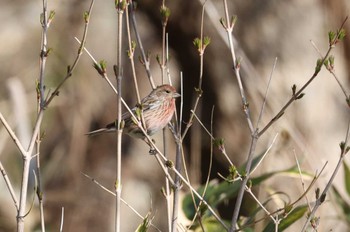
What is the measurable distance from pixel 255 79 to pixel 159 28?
306 centimetres

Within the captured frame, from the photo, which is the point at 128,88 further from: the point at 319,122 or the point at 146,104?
the point at 146,104

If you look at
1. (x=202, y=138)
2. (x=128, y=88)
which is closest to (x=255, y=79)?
(x=202, y=138)

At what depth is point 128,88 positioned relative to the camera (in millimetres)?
8984

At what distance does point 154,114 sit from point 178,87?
459cm

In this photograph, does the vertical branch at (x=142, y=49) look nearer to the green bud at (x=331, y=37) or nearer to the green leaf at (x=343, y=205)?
the green bud at (x=331, y=37)

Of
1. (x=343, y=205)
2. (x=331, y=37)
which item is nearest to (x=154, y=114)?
(x=343, y=205)

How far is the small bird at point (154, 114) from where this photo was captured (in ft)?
16.2

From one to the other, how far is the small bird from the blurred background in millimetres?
894

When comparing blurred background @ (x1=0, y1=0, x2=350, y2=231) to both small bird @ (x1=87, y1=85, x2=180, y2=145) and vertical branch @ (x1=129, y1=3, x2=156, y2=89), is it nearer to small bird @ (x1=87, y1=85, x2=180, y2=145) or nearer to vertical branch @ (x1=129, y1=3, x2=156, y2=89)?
small bird @ (x1=87, y1=85, x2=180, y2=145)

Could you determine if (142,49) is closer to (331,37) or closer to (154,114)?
(331,37)

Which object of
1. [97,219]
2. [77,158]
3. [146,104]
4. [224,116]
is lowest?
[97,219]

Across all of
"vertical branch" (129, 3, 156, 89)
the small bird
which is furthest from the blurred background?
"vertical branch" (129, 3, 156, 89)

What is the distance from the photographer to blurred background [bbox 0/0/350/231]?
7.38 meters

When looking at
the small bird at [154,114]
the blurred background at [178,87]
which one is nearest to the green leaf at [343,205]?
the blurred background at [178,87]
